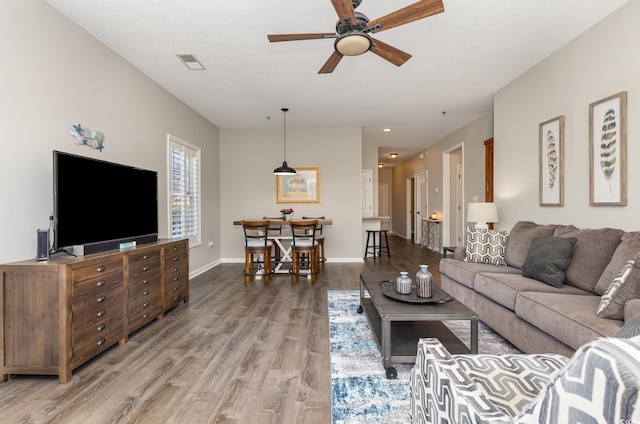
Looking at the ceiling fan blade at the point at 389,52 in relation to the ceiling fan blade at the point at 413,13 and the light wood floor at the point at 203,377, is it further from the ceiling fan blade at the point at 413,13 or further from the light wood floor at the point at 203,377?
the light wood floor at the point at 203,377

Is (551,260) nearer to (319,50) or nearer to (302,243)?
(319,50)

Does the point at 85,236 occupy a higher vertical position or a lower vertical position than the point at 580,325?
higher

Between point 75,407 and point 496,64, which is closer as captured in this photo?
point 75,407

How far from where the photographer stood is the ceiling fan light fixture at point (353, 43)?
7.35ft

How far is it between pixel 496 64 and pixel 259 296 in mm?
4035

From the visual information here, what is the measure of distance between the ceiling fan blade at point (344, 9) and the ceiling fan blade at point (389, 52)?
0.38 metres

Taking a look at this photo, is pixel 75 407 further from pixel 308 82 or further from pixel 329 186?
pixel 329 186

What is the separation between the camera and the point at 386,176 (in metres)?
13.3

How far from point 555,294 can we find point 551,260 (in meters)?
0.47

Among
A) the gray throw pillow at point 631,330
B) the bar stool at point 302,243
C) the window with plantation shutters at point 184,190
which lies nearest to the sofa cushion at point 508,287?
the gray throw pillow at point 631,330

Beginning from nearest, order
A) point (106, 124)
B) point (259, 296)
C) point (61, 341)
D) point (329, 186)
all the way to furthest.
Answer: point (61, 341)
point (106, 124)
point (259, 296)
point (329, 186)

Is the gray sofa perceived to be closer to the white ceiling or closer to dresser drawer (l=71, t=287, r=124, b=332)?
the white ceiling

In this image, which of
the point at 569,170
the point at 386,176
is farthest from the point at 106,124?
the point at 386,176

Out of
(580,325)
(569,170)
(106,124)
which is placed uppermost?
(106,124)
